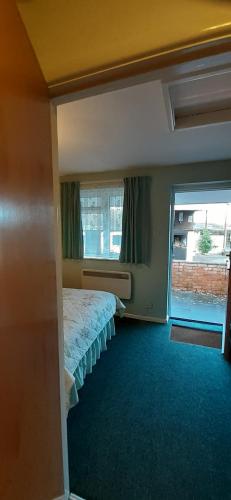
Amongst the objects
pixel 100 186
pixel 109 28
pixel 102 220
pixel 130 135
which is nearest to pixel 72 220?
pixel 102 220

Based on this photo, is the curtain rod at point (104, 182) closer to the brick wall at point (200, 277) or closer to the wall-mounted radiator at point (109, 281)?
Result: the wall-mounted radiator at point (109, 281)

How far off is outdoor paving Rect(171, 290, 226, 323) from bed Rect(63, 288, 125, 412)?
146 centimetres

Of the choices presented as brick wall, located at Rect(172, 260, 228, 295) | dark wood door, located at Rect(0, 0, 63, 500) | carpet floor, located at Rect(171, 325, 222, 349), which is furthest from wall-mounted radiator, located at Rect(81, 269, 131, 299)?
dark wood door, located at Rect(0, 0, 63, 500)

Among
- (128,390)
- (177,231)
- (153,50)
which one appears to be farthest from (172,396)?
(177,231)

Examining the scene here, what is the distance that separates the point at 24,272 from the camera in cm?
74

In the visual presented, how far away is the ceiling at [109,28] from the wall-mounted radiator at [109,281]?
2.84 m

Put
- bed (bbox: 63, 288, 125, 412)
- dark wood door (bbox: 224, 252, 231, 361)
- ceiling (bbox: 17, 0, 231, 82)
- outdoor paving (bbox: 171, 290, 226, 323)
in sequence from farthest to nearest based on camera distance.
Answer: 1. outdoor paving (bbox: 171, 290, 226, 323)
2. dark wood door (bbox: 224, 252, 231, 361)
3. bed (bbox: 63, 288, 125, 412)
4. ceiling (bbox: 17, 0, 231, 82)

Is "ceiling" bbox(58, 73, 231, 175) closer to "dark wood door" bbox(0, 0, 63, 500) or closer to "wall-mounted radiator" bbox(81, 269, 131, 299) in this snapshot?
"dark wood door" bbox(0, 0, 63, 500)

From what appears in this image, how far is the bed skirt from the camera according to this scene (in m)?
1.47

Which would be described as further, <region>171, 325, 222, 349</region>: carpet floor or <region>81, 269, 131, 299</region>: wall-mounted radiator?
<region>81, 269, 131, 299</region>: wall-mounted radiator

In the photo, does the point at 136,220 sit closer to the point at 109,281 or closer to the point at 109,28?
the point at 109,281

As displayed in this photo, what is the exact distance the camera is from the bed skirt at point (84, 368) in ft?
4.84

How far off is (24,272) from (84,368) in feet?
5.11

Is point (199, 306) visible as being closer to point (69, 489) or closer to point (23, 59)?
point (69, 489)
